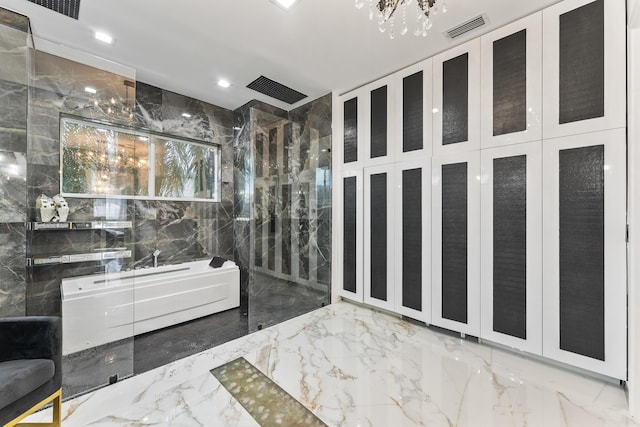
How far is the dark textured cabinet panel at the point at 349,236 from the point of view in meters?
3.56

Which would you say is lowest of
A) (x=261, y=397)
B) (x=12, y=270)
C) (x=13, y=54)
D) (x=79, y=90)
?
(x=261, y=397)

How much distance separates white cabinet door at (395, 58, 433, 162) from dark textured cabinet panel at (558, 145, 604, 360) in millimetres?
1155

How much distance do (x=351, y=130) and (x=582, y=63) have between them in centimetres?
221

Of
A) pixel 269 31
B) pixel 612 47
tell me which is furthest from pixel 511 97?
pixel 269 31

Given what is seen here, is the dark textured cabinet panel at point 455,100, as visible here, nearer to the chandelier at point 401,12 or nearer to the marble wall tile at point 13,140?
the chandelier at point 401,12

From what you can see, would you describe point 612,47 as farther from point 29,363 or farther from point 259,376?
point 29,363

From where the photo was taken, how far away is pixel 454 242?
2654 millimetres

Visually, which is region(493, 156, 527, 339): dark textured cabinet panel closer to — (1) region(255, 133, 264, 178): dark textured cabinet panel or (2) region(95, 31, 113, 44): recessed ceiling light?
(1) region(255, 133, 264, 178): dark textured cabinet panel

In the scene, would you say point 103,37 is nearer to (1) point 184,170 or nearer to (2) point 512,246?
(1) point 184,170

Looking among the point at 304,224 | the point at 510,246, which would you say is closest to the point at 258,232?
the point at 304,224

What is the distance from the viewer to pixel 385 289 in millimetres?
3205

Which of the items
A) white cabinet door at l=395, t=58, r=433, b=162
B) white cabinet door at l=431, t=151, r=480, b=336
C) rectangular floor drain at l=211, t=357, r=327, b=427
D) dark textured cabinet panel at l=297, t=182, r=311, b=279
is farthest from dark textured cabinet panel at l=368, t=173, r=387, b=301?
rectangular floor drain at l=211, t=357, r=327, b=427

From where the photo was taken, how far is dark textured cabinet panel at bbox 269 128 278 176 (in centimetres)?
385

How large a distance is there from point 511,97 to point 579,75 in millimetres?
426
